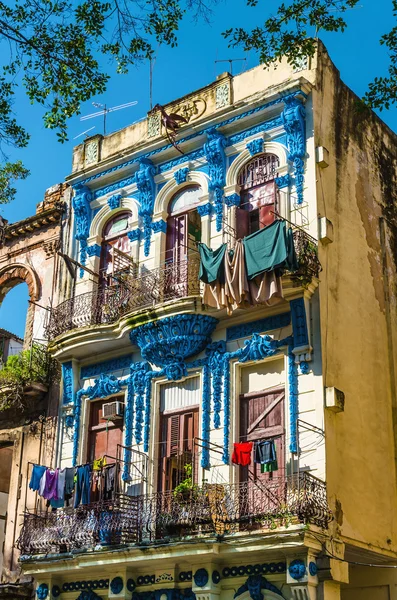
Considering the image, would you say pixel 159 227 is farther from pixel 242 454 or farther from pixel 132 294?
pixel 242 454

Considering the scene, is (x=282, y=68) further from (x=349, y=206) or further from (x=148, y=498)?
(x=148, y=498)

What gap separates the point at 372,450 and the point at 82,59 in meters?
8.54

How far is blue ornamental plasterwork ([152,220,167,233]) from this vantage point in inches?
736

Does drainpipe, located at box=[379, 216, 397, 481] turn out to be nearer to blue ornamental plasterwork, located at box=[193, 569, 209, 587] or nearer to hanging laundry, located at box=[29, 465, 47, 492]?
blue ornamental plasterwork, located at box=[193, 569, 209, 587]

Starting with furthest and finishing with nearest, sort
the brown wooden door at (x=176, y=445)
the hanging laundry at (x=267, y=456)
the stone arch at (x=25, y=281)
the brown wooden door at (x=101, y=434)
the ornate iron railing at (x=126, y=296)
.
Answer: the stone arch at (x=25, y=281), the brown wooden door at (x=101, y=434), the ornate iron railing at (x=126, y=296), the brown wooden door at (x=176, y=445), the hanging laundry at (x=267, y=456)

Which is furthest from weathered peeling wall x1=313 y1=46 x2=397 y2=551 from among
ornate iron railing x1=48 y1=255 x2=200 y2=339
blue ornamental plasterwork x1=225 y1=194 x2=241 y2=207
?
ornate iron railing x1=48 y1=255 x2=200 y2=339

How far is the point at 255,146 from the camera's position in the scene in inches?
694

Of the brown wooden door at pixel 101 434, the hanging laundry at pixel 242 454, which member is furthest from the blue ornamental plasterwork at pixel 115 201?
the hanging laundry at pixel 242 454

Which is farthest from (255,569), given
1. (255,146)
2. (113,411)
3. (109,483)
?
(255,146)

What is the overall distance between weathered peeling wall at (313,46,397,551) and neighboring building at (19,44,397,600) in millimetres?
47

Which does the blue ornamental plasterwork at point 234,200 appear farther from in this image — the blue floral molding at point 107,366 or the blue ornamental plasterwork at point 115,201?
the blue floral molding at point 107,366

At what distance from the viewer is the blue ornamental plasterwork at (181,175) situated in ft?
61.4

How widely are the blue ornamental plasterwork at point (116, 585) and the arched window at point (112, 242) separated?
6304 mm

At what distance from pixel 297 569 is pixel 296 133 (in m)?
8.03
